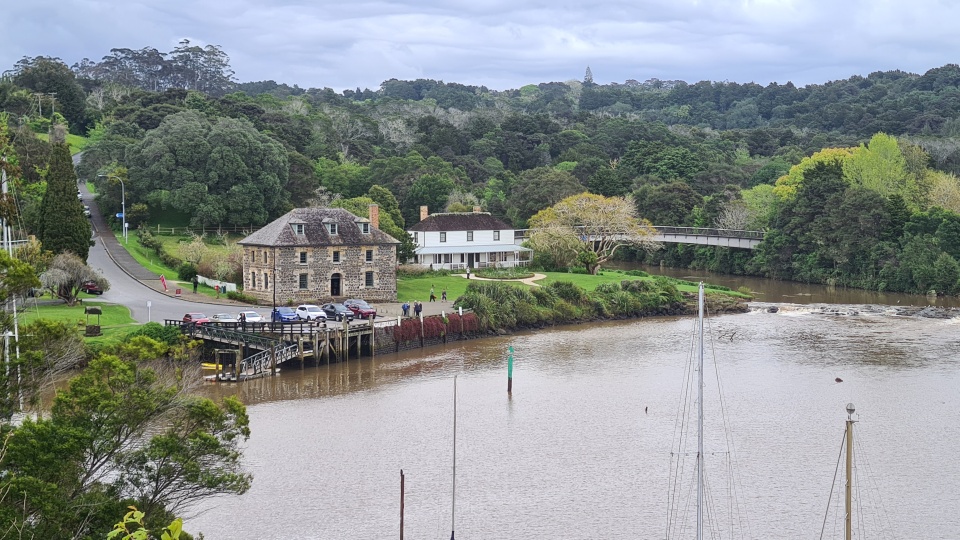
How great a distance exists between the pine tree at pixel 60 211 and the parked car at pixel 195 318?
34.2ft

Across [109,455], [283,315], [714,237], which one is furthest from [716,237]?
[109,455]

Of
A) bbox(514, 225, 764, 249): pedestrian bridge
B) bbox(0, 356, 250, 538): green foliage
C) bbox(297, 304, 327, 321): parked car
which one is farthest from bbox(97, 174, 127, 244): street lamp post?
bbox(0, 356, 250, 538): green foliage

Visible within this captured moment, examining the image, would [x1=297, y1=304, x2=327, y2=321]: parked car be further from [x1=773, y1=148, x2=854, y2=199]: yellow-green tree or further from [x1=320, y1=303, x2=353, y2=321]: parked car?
[x1=773, y1=148, x2=854, y2=199]: yellow-green tree

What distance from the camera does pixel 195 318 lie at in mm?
58281

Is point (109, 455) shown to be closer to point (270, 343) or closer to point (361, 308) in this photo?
point (270, 343)

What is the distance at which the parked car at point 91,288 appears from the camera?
63.9m

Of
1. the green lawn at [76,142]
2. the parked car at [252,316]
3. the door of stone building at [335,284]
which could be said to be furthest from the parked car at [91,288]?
the green lawn at [76,142]

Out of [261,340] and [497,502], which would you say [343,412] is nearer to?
[261,340]

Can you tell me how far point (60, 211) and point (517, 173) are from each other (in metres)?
87.1

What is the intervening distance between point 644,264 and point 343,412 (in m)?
69.7

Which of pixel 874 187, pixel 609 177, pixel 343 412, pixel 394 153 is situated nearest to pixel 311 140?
pixel 394 153

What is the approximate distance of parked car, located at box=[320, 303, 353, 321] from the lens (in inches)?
2478

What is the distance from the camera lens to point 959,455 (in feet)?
136

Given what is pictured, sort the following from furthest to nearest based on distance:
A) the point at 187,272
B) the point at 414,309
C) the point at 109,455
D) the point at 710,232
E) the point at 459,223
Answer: the point at 710,232, the point at 459,223, the point at 187,272, the point at 414,309, the point at 109,455
